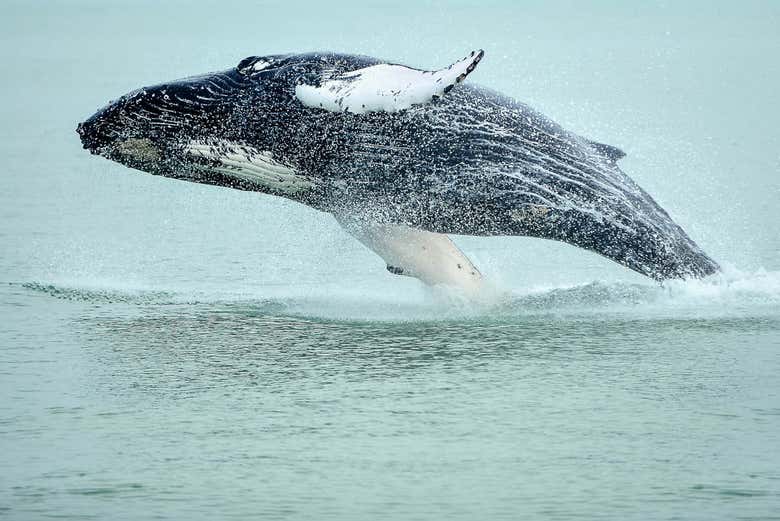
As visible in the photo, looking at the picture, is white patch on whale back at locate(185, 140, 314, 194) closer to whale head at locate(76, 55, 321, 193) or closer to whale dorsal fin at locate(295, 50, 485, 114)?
whale head at locate(76, 55, 321, 193)

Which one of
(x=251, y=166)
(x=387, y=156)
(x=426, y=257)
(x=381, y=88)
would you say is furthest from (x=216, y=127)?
(x=426, y=257)

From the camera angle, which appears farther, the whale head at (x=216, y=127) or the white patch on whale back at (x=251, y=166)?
the white patch on whale back at (x=251, y=166)

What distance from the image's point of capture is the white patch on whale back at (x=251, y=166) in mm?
15828

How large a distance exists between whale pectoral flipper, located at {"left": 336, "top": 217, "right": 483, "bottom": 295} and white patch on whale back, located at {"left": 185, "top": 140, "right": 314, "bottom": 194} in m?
0.90

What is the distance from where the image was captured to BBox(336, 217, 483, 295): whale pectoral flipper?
16438 mm

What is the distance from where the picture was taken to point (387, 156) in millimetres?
15375

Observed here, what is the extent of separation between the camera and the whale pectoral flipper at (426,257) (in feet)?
53.9

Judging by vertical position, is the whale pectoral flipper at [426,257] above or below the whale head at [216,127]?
below

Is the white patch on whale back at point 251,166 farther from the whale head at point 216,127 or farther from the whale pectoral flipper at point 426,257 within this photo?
the whale pectoral flipper at point 426,257

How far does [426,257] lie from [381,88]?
8.23 feet

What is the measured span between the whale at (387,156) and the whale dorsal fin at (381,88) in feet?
0.07

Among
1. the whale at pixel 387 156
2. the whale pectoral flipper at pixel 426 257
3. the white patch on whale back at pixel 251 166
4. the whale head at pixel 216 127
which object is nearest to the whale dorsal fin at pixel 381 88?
the whale at pixel 387 156

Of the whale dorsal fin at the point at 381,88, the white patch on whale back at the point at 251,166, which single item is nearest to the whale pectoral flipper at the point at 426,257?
the white patch on whale back at the point at 251,166

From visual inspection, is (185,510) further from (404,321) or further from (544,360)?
(404,321)
